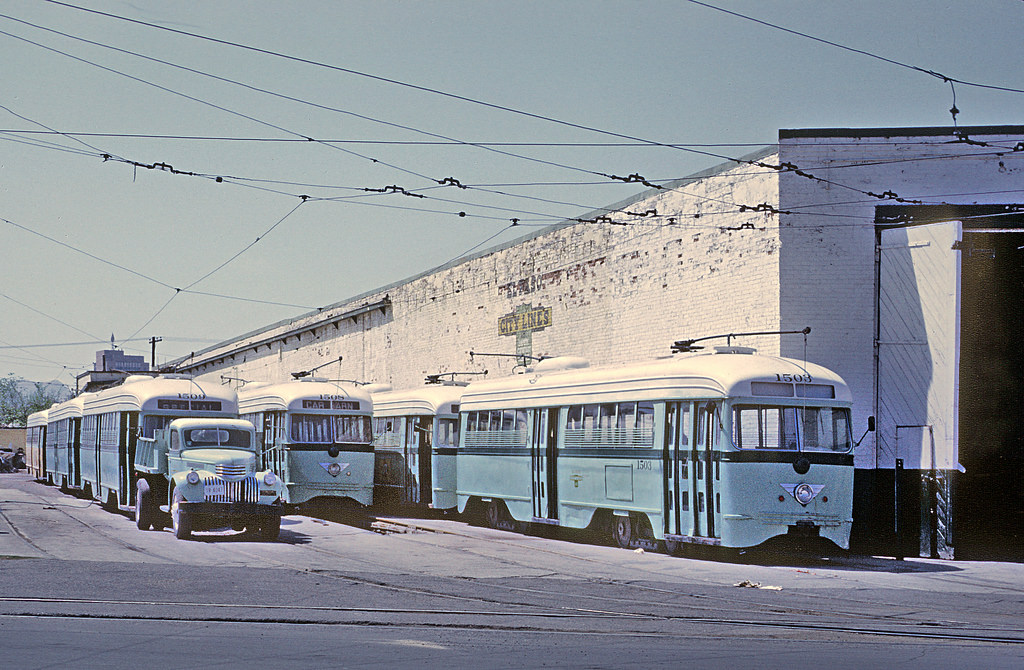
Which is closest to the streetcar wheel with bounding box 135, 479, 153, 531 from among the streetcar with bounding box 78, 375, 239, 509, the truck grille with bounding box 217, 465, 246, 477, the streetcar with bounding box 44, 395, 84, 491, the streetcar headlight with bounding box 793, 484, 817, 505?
the streetcar with bounding box 78, 375, 239, 509

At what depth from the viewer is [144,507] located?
23000mm

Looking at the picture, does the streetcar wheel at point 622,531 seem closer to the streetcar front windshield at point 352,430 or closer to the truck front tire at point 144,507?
the streetcar front windshield at point 352,430

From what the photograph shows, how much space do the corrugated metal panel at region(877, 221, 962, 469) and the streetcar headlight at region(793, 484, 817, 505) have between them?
15.3 ft

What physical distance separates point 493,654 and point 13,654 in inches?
142

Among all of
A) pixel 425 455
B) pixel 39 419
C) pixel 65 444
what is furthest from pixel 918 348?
pixel 39 419

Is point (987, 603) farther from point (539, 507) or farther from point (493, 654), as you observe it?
point (539, 507)

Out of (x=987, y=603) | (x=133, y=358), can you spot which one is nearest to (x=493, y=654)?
(x=987, y=603)

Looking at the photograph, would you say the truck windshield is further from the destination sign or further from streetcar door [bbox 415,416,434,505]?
streetcar door [bbox 415,416,434,505]

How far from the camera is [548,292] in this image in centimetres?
3425

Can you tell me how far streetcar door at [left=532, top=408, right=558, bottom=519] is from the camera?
2252cm

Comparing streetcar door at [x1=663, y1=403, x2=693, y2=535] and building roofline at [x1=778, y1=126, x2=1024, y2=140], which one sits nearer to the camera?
streetcar door at [x1=663, y1=403, x2=693, y2=535]

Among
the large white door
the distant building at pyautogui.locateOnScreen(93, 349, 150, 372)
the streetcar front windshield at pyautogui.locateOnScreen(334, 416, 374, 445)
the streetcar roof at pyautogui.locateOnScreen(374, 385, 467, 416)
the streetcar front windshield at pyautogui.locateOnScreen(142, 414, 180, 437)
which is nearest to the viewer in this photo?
the large white door

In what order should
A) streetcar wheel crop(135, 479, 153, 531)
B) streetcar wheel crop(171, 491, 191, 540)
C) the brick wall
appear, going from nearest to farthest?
streetcar wheel crop(171, 491, 191, 540)
streetcar wheel crop(135, 479, 153, 531)
the brick wall

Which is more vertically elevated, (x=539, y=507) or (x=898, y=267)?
(x=898, y=267)
